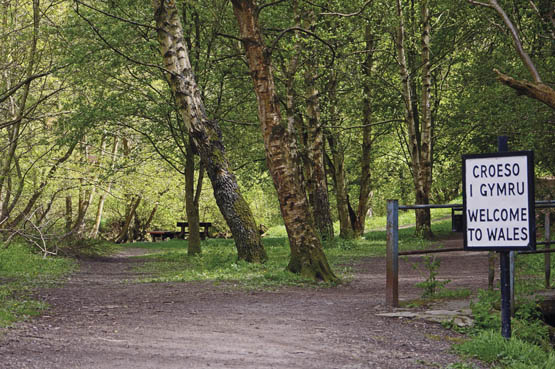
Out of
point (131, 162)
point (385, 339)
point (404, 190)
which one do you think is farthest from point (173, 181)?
point (385, 339)

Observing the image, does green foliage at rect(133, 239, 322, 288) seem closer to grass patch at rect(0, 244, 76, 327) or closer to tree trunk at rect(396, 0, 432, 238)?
grass patch at rect(0, 244, 76, 327)

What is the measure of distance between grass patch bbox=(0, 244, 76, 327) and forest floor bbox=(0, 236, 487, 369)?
0.29 m

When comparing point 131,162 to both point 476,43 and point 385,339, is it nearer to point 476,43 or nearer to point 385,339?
point 476,43

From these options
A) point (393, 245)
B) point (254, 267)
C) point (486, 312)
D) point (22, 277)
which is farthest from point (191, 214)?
point (486, 312)

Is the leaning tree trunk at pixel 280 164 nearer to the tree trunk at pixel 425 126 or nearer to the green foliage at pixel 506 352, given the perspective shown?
A: the green foliage at pixel 506 352

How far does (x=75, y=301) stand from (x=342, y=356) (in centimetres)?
522

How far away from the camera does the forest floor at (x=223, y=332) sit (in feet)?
18.8

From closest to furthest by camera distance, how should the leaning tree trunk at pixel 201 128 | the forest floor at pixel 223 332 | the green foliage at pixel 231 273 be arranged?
the forest floor at pixel 223 332, the green foliage at pixel 231 273, the leaning tree trunk at pixel 201 128

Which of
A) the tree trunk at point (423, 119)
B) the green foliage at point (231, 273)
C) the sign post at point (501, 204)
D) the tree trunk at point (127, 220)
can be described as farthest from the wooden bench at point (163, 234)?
the sign post at point (501, 204)

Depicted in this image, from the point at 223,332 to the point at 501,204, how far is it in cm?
297

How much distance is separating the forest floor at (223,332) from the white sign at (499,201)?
115 centimetres

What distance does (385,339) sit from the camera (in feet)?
22.4

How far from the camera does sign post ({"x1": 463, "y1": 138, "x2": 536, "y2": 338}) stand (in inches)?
240

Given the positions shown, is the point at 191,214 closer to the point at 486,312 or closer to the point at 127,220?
the point at 486,312
